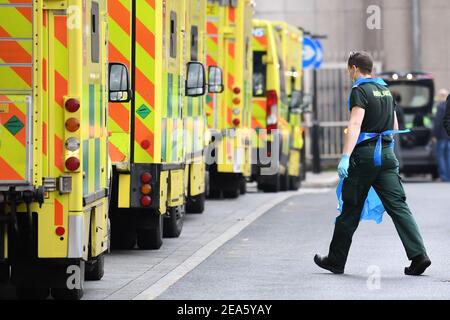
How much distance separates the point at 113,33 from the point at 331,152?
23237 mm

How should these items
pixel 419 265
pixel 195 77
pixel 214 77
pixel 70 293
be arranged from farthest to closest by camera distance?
pixel 214 77 < pixel 195 77 < pixel 419 265 < pixel 70 293

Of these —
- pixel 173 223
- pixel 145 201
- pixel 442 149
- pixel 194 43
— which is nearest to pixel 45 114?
pixel 145 201

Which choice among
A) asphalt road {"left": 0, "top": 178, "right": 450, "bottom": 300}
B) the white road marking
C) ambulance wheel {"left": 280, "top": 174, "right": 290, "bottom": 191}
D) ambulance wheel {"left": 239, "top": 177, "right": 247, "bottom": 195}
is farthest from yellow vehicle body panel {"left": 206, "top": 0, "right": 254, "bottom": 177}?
ambulance wheel {"left": 280, "top": 174, "right": 290, "bottom": 191}

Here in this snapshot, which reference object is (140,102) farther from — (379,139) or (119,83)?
(379,139)

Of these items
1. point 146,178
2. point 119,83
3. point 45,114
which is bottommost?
point 146,178

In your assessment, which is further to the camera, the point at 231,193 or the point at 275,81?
→ the point at 275,81

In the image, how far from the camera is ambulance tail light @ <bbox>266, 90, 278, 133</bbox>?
26656mm

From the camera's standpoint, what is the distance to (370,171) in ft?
45.2

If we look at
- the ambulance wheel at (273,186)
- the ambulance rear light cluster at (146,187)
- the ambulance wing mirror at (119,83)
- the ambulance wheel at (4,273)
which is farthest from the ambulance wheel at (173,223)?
the ambulance wheel at (273,186)

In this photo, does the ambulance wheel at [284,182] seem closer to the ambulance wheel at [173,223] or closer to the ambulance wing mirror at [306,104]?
the ambulance wing mirror at [306,104]

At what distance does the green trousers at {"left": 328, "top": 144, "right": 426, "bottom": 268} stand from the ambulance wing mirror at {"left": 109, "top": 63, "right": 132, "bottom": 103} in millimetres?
1970

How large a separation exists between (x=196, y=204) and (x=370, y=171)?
26.2 feet

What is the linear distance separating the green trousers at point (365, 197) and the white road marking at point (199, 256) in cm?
137
